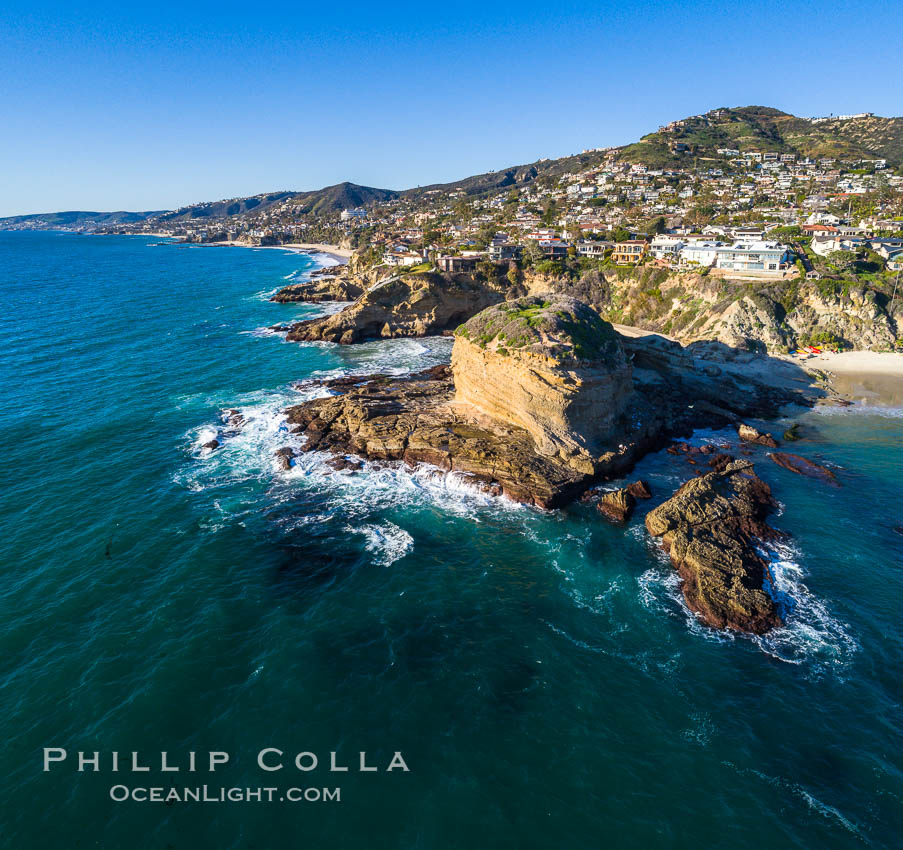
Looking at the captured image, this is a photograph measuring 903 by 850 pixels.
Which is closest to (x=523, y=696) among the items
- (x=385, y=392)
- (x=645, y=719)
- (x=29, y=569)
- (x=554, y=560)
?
(x=645, y=719)

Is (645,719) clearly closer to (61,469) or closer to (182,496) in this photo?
(182,496)

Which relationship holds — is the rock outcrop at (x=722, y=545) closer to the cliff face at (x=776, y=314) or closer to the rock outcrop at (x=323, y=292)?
the cliff face at (x=776, y=314)

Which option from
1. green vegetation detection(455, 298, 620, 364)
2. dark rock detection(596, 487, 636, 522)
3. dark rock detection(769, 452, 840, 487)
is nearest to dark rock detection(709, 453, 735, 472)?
dark rock detection(769, 452, 840, 487)

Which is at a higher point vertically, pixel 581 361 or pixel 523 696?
pixel 581 361

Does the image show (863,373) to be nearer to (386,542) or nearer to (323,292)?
(386,542)

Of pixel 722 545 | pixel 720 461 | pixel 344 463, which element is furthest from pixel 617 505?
pixel 344 463

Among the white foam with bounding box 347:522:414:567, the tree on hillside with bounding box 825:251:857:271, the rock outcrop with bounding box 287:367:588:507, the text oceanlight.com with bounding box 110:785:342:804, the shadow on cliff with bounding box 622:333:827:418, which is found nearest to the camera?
the text oceanlight.com with bounding box 110:785:342:804

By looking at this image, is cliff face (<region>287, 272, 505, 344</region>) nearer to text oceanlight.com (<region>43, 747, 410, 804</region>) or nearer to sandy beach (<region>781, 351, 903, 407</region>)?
sandy beach (<region>781, 351, 903, 407</region>)

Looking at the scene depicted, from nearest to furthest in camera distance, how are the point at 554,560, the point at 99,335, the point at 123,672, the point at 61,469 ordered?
the point at 123,672 < the point at 554,560 < the point at 61,469 < the point at 99,335
